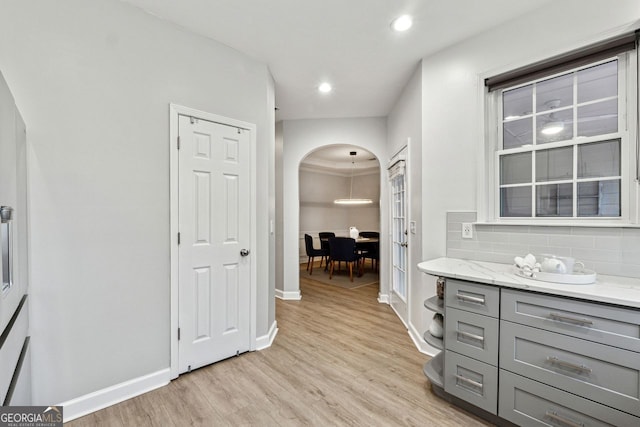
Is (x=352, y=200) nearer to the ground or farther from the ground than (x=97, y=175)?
farther from the ground

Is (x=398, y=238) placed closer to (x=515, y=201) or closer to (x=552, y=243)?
(x=515, y=201)

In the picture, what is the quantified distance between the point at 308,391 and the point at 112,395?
132 cm

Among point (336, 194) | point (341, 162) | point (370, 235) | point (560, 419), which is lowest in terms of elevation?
point (560, 419)

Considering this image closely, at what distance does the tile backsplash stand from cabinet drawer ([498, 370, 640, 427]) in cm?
82

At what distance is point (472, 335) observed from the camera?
1786mm

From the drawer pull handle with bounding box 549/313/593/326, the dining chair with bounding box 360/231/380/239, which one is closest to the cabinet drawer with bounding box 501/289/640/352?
the drawer pull handle with bounding box 549/313/593/326

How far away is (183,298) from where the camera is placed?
2.24 m

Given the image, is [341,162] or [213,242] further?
[341,162]

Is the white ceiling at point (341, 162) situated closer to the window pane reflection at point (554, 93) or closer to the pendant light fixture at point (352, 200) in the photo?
the pendant light fixture at point (352, 200)

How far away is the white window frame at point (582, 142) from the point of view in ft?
5.60

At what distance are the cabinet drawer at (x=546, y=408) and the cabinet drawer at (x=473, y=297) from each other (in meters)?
0.36

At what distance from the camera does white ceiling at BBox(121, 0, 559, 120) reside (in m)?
2.02

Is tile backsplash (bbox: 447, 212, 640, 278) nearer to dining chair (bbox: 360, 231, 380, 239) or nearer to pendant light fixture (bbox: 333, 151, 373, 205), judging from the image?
pendant light fixture (bbox: 333, 151, 373, 205)

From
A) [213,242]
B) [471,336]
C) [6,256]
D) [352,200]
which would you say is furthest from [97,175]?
[352,200]
